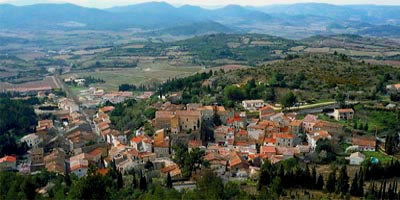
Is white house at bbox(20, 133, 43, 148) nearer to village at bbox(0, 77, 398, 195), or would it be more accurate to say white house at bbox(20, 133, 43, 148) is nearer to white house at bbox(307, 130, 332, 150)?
village at bbox(0, 77, 398, 195)

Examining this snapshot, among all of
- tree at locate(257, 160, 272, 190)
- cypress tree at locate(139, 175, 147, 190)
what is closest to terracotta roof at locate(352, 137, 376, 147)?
tree at locate(257, 160, 272, 190)

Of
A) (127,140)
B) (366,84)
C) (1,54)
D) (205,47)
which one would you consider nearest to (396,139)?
(366,84)

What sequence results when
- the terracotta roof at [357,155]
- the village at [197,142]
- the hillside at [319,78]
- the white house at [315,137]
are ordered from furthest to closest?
the hillside at [319,78] → the white house at [315,137] → the village at [197,142] → the terracotta roof at [357,155]

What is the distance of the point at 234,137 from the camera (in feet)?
115

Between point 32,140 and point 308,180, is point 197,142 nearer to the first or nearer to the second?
point 308,180

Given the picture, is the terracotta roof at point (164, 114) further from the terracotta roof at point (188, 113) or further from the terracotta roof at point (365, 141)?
the terracotta roof at point (365, 141)

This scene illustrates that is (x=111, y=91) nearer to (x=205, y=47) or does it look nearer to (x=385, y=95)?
(x=385, y=95)

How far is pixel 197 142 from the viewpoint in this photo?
1358 inches

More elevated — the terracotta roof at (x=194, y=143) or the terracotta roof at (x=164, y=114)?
the terracotta roof at (x=164, y=114)

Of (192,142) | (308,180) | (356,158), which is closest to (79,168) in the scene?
(192,142)

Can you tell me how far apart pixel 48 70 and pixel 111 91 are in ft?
96.2

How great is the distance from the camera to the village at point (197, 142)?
101 ft

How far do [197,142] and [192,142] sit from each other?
0.41 metres

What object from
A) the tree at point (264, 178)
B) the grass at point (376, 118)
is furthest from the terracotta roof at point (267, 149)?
the grass at point (376, 118)
